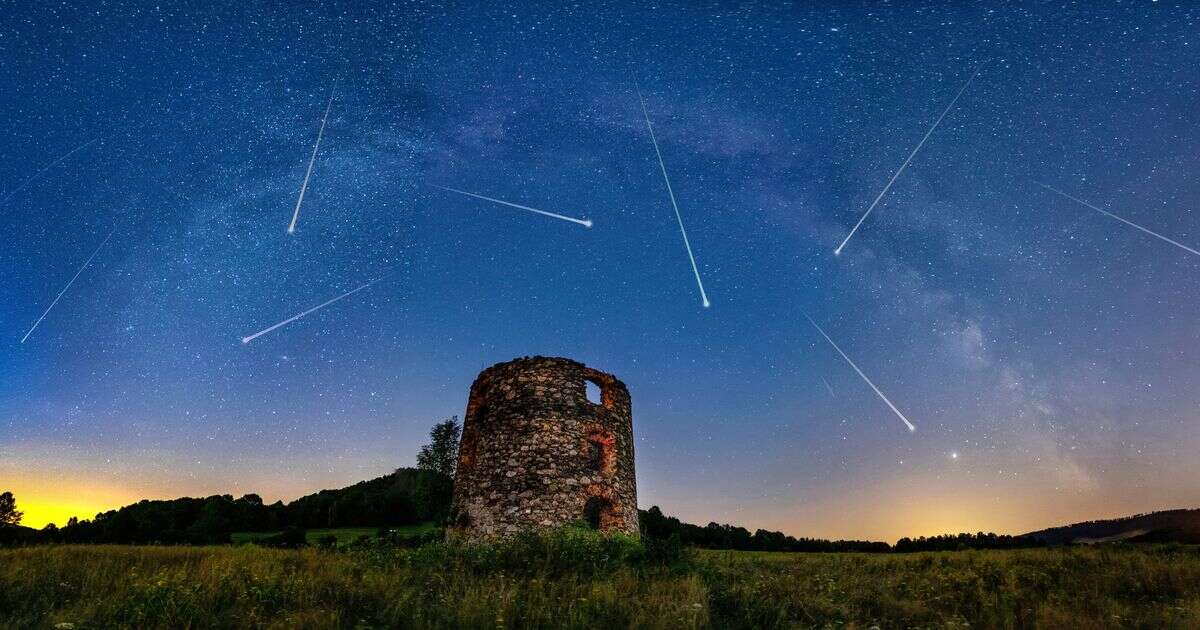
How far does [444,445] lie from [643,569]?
129 feet

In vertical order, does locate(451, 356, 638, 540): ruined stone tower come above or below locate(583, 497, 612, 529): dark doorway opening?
above

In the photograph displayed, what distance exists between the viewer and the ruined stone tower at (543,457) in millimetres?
13969

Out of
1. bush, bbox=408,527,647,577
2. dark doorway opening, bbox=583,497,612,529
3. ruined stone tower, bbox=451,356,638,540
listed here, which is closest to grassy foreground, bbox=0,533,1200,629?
bush, bbox=408,527,647,577

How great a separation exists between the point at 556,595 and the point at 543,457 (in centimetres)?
785

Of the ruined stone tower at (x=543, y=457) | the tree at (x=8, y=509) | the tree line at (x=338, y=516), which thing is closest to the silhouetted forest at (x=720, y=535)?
the tree line at (x=338, y=516)

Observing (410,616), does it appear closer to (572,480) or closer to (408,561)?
(408,561)

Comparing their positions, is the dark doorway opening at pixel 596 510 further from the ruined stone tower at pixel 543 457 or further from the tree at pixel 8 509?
the tree at pixel 8 509

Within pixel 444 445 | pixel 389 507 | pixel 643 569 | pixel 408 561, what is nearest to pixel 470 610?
pixel 643 569

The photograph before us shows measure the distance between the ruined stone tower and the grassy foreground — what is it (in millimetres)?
3492

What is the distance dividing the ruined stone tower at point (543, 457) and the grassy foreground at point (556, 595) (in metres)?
3.49

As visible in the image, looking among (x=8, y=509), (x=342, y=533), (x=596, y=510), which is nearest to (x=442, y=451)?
(x=342, y=533)

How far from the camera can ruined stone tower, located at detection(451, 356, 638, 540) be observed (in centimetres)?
1397

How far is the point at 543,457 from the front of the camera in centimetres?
1427

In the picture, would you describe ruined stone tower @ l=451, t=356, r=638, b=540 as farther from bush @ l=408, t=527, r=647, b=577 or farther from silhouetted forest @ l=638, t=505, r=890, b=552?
silhouetted forest @ l=638, t=505, r=890, b=552
